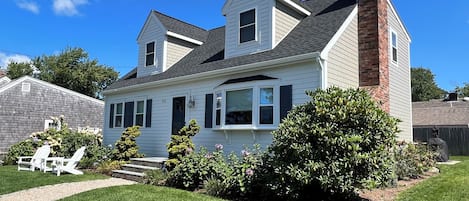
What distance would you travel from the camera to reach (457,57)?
129 ft

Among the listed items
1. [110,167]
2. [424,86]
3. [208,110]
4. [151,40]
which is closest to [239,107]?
[208,110]

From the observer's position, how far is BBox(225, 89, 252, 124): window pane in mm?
9961

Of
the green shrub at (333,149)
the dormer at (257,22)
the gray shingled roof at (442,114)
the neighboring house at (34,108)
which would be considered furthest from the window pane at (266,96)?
the gray shingled roof at (442,114)

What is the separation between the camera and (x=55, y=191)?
8.05m

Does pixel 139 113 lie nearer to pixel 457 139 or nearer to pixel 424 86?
pixel 457 139

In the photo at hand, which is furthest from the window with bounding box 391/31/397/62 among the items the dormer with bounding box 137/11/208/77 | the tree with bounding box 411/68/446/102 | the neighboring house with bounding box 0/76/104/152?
the tree with bounding box 411/68/446/102

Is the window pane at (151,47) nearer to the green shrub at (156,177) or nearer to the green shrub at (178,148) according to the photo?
the green shrub at (178,148)

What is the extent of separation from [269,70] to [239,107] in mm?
1489

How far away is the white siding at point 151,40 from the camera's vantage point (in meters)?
14.4

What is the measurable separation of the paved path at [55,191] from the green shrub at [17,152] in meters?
6.82

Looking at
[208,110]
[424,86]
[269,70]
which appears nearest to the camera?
[269,70]

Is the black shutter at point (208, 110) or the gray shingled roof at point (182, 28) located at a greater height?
the gray shingled roof at point (182, 28)

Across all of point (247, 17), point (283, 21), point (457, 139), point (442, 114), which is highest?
point (247, 17)

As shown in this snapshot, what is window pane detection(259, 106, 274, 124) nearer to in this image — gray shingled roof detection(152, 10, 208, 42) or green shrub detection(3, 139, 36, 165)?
gray shingled roof detection(152, 10, 208, 42)
